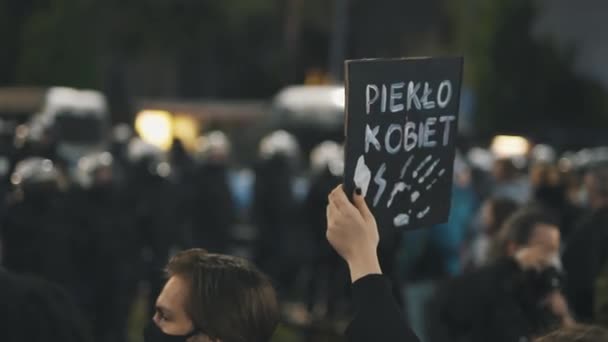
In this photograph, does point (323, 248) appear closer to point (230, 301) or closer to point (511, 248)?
point (511, 248)

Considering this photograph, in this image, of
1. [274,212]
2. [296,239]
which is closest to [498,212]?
[296,239]

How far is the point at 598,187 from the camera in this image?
28.1 feet

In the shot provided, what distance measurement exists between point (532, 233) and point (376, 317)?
2.69m

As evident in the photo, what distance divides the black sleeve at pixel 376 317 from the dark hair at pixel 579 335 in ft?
1.20

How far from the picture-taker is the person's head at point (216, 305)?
12.0 feet

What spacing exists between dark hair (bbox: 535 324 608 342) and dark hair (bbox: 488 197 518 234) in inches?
171

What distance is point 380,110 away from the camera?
416 cm

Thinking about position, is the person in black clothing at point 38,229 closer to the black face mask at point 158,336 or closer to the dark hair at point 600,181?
the dark hair at point 600,181

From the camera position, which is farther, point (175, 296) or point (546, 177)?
point (546, 177)

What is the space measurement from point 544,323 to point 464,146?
10.4 m

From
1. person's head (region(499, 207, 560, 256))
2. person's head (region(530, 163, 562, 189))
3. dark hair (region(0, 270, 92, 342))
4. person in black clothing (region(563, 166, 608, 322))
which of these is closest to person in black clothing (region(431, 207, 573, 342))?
person's head (region(499, 207, 560, 256))

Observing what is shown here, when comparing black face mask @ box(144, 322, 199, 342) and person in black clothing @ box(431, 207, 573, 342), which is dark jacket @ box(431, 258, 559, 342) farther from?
black face mask @ box(144, 322, 199, 342)

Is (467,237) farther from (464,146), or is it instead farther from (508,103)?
(508,103)

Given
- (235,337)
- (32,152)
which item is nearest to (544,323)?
(235,337)
